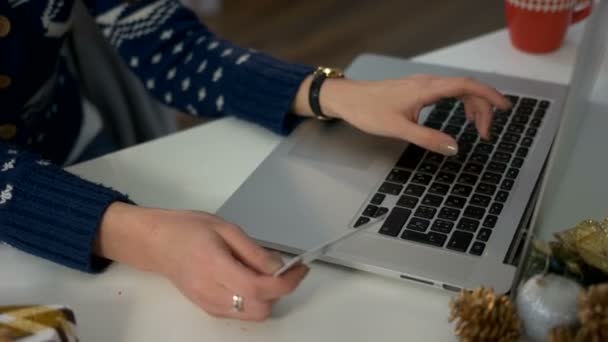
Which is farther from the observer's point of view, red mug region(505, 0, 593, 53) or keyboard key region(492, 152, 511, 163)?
red mug region(505, 0, 593, 53)

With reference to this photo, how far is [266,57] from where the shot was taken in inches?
34.6

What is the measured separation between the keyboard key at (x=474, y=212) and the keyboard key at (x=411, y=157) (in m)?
0.08

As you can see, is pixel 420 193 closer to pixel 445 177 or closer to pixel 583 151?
pixel 445 177

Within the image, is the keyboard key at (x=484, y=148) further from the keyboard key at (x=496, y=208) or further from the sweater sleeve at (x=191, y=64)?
the sweater sleeve at (x=191, y=64)

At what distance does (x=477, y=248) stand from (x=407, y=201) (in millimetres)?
84

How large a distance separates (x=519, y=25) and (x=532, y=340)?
0.53 m

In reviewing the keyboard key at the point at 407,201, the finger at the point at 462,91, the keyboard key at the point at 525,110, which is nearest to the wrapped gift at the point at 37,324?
the keyboard key at the point at 407,201

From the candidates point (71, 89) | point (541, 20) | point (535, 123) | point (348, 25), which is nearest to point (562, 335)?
point (535, 123)

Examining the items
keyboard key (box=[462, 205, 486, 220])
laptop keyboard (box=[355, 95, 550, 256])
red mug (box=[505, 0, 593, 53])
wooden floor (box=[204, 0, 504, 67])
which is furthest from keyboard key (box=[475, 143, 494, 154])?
wooden floor (box=[204, 0, 504, 67])

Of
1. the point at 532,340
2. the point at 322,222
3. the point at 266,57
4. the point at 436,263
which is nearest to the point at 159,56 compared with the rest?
the point at 266,57

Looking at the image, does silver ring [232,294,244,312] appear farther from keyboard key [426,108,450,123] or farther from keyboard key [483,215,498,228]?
keyboard key [426,108,450,123]

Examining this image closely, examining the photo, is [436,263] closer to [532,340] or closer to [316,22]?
[532,340]

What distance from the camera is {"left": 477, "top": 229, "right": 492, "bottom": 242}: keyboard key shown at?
2.05ft

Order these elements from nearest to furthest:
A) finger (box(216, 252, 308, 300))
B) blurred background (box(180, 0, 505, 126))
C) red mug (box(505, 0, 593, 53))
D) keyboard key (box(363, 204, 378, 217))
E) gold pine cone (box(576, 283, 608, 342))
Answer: gold pine cone (box(576, 283, 608, 342))
finger (box(216, 252, 308, 300))
keyboard key (box(363, 204, 378, 217))
red mug (box(505, 0, 593, 53))
blurred background (box(180, 0, 505, 126))
